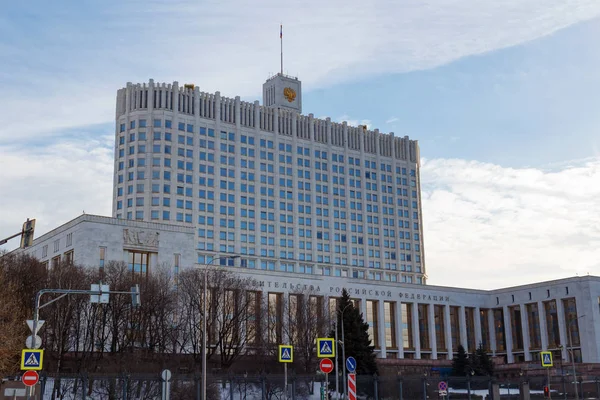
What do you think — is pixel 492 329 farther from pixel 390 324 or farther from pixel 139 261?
pixel 139 261

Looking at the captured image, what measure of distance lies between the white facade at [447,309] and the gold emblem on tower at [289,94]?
4276 centimetres

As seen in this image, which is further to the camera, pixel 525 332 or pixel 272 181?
pixel 272 181

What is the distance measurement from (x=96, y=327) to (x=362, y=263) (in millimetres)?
94574

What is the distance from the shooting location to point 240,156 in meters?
157

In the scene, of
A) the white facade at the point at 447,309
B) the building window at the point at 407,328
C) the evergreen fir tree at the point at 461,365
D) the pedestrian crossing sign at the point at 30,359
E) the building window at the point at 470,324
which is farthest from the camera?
the building window at the point at 470,324

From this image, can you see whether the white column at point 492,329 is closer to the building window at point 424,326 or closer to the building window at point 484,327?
the building window at point 484,327

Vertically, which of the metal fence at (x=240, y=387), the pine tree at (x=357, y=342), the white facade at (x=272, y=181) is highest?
the white facade at (x=272, y=181)

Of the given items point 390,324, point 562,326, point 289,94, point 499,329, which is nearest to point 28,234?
point 390,324

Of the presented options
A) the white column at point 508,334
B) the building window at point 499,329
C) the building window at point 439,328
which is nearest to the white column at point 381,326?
the building window at point 439,328

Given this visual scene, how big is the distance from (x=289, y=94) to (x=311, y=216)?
29810 millimetres

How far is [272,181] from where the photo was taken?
16088cm

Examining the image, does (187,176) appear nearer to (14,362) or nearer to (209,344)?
(209,344)

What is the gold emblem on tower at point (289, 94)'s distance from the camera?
565 feet

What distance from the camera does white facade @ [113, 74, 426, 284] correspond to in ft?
484
